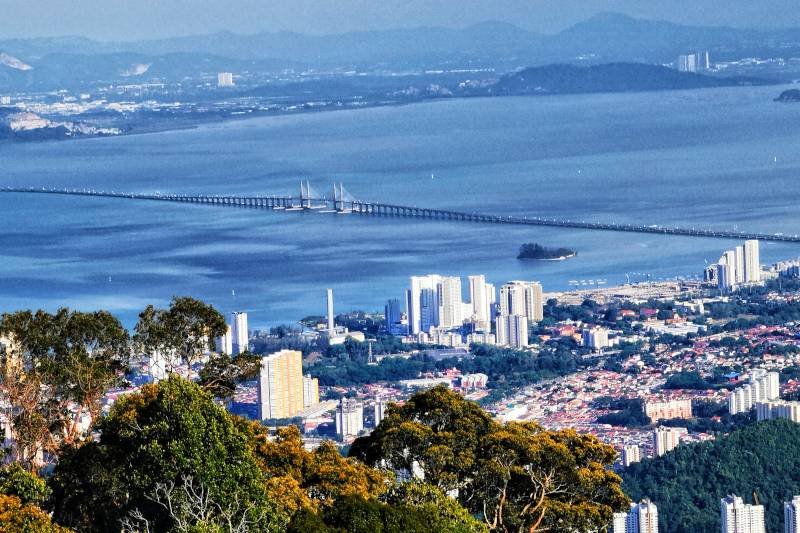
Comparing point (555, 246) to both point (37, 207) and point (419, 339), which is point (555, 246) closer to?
point (419, 339)

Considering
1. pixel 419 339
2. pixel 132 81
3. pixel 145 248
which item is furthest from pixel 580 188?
pixel 132 81

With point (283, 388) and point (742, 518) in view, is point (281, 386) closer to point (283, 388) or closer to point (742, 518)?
point (283, 388)

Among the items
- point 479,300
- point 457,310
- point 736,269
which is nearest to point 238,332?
point 457,310

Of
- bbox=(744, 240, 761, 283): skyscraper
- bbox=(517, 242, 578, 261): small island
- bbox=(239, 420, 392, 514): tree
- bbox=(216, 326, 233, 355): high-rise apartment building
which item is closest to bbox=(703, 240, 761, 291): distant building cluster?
bbox=(744, 240, 761, 283): skyscraper

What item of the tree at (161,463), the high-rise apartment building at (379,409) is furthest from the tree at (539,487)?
the high-rise apartment building at (379,409)

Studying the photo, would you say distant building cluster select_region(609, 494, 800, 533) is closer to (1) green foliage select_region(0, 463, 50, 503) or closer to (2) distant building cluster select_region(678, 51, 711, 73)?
(1) green foliage select_region(0, 463, 50, 503)
